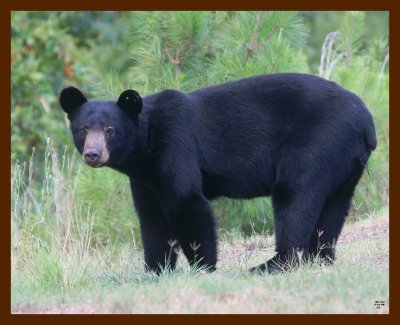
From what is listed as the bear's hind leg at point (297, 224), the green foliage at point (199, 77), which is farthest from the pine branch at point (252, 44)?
the bear's hind leg at point (297, 224)

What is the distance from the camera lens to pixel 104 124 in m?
7.88

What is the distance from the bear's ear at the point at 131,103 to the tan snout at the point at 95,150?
351 mm

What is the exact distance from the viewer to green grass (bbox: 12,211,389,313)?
6320 mm

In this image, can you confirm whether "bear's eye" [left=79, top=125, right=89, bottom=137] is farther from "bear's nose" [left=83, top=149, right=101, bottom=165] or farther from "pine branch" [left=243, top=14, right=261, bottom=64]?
"pine branch" [left=243, top=14, right=261, bottom=64]

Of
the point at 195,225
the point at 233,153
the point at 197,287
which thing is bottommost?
the point at 197,287

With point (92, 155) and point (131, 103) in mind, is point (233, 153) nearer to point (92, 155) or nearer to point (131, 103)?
point (131, 103)

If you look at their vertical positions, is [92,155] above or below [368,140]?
below

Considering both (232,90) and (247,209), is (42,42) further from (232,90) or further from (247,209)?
(232,90)

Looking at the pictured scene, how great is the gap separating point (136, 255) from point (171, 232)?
109 cm

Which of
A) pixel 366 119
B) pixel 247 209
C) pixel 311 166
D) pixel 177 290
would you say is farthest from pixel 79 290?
pixel 247 209

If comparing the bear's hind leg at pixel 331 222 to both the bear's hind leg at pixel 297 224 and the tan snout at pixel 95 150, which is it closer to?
the bear's hind leg at pixel 297 224

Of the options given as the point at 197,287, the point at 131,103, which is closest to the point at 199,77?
the point at 131,103

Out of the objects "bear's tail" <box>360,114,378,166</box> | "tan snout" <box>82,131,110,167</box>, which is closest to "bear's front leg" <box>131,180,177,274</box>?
"tan snout" <box>82,131,110,167</box>

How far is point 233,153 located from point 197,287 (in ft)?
6.28
